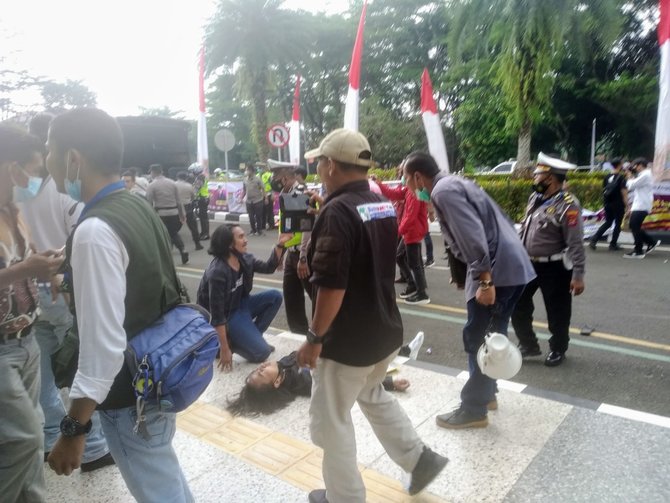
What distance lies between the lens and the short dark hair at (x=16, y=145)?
2141 millimetres

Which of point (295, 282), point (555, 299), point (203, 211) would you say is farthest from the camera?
point (203, 211)

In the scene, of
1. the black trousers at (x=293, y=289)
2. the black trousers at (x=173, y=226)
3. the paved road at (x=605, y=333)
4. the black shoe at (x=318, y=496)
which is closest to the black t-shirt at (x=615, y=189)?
the paved road at (x=605, y=333)

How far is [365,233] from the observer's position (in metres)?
2.21

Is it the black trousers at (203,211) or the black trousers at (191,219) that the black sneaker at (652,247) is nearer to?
the black trousers at (191,219)

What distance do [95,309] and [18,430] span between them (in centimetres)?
84

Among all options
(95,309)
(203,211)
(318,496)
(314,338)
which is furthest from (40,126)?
(203,211)

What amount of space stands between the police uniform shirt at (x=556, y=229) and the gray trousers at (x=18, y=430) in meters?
3.57

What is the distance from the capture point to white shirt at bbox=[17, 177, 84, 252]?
281 centimetres

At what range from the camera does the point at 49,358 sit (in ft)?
9.56

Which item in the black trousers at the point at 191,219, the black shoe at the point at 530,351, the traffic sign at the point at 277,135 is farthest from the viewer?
the traffic sign at the point at 277,135

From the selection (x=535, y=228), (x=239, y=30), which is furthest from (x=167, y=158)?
(x=535, y=228)

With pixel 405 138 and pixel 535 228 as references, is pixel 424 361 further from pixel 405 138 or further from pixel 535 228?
pixel 405 138

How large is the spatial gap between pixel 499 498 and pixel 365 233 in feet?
4.81

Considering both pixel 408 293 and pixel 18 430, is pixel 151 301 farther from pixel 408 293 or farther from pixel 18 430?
pixel 408 293
